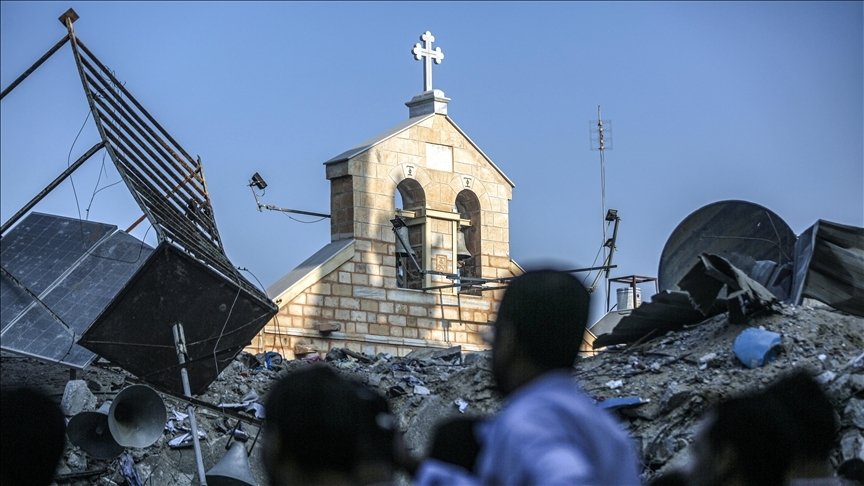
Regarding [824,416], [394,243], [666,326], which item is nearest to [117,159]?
[666,326]

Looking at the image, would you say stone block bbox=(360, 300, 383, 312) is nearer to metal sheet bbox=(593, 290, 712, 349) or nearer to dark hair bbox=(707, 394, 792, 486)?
metal sheet bbox=(593, 290, 712, 349)

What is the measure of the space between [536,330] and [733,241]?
14087 millimetres

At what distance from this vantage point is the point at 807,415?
158 inches

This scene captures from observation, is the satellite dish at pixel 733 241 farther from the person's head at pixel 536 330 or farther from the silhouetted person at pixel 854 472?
the person's head at pixel 536 330

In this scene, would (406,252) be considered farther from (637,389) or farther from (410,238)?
(637,389)

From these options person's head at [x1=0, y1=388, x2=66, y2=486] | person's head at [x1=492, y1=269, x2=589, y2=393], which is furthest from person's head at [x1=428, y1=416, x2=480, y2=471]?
person's head at [x1=492, y1=269, x2=589, y2=393]

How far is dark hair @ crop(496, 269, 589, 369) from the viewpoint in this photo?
288cm

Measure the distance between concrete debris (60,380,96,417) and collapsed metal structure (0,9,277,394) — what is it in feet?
0.77

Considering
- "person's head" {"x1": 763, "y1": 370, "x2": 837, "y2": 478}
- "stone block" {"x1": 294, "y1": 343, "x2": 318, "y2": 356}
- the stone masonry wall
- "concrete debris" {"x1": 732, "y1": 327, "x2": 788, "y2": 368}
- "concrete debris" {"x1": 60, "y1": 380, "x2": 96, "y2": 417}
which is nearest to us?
"person's head" {"x1": 763, "y1": 370, "x2": 837, "y2": 478}

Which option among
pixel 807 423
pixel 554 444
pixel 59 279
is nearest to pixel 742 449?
pixel 807 423

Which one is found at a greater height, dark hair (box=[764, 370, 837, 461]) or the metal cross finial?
the metal cross finial

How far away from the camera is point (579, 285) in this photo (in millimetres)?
2955

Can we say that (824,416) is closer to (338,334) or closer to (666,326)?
(666,326)

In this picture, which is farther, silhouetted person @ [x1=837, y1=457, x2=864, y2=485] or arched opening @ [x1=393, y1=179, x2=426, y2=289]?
arched opening @ [x1=393, y1=179, x2=426, y2=289]
